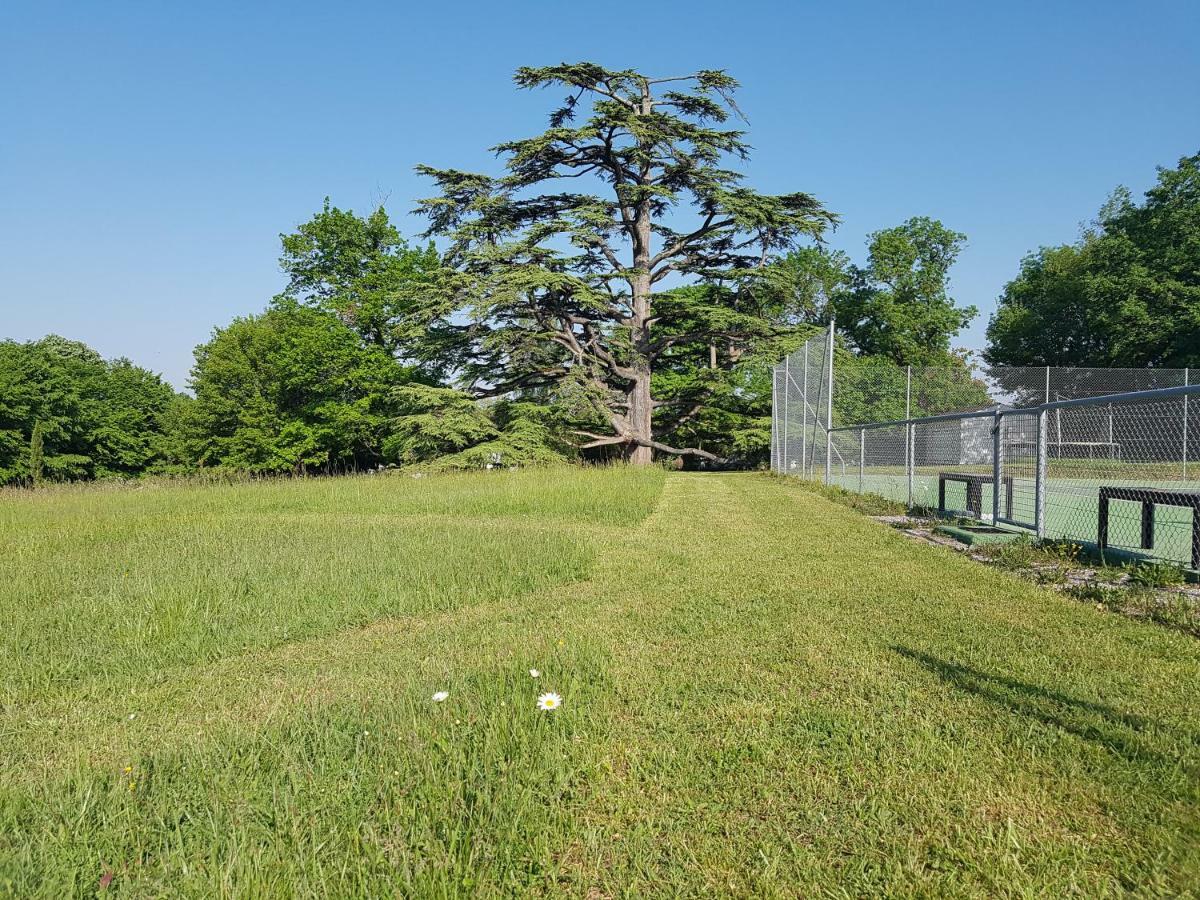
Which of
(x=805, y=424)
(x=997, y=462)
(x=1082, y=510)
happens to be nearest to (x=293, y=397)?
(x=805, y=424)

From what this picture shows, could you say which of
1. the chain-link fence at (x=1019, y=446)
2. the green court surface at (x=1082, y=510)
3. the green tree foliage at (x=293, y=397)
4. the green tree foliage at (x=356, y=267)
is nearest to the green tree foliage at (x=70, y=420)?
the green tree foliage at (x=293, y=397)

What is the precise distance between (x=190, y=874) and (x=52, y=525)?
8.89m

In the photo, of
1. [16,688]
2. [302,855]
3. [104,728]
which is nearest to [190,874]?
[302,855]

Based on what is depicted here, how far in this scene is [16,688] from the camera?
3.17m

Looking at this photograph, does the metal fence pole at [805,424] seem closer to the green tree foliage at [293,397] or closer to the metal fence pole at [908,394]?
the metal fence pole at [908,394]

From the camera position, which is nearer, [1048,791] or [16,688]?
[1048,791]

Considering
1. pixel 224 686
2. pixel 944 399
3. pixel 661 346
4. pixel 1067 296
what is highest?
pixel 1067 296

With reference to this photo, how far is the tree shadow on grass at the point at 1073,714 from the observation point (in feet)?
7.75

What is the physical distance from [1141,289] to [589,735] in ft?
121

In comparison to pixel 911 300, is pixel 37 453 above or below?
below

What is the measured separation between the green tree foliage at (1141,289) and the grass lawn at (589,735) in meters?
31.9

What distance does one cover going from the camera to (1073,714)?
264cm

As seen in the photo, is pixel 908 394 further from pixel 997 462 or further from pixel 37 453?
pixel 37 453

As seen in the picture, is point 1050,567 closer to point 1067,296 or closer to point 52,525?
point 52,525
